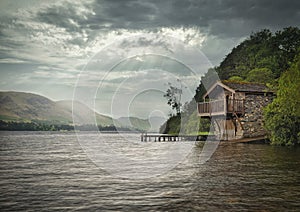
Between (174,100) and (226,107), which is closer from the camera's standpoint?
(226,107)

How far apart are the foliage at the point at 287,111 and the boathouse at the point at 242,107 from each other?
429cm

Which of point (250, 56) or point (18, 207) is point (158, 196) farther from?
point (250, 56)

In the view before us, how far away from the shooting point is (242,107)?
40875 millimetres

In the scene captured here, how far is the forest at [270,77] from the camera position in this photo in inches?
1384

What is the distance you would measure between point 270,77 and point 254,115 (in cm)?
1467

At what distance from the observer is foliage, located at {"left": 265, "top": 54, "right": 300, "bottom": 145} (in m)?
34.4

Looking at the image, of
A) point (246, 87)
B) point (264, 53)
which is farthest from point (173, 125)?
point (246, 87)

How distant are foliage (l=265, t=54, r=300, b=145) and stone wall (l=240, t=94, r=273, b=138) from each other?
4.33m

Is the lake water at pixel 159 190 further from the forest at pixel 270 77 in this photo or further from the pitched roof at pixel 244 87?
the pitched roof at pixel 244 87

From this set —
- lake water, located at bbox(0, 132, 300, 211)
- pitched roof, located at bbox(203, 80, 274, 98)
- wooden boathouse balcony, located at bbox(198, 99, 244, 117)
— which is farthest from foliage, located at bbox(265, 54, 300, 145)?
lake water, located at bbox(0, 132, 300, 211)

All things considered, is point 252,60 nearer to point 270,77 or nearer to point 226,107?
point 270,77

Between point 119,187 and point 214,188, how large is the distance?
11.6 ft

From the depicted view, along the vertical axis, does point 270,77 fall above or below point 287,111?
above

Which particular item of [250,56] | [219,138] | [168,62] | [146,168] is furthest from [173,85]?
[146,168]
